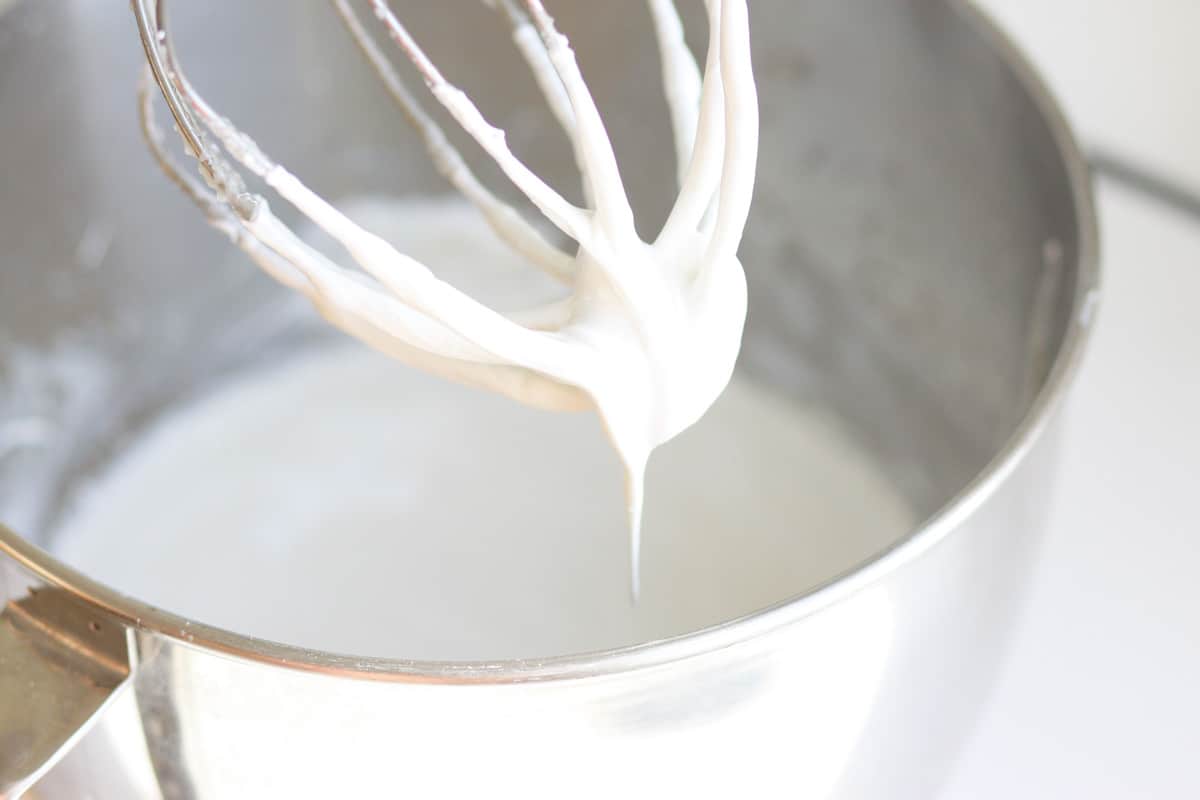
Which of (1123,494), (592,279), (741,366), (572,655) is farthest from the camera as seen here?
(741,366)

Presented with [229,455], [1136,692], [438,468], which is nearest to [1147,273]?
[1136,692]

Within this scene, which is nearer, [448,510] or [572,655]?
[572,655]

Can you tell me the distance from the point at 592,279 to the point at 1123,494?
30 centimetres

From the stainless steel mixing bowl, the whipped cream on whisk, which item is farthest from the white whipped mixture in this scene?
the whipped cream on whisk

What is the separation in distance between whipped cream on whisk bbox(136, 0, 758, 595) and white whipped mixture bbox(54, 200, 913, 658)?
0.20 metres

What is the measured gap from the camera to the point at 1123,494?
0.58 m

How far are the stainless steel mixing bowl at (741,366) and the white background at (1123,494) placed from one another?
0.19 feet

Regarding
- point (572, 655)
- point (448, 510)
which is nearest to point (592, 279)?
point (572, 655)

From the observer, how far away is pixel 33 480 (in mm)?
644

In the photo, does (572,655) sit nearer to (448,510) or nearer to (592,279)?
(592,279)

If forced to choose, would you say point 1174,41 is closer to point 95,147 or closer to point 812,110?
point 812,110

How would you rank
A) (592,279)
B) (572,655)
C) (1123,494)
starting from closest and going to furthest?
(572,655), (592,279), (1123,494)

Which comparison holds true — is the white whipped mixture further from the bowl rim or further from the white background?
the bowl rim

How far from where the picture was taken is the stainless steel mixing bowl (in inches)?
12.2
